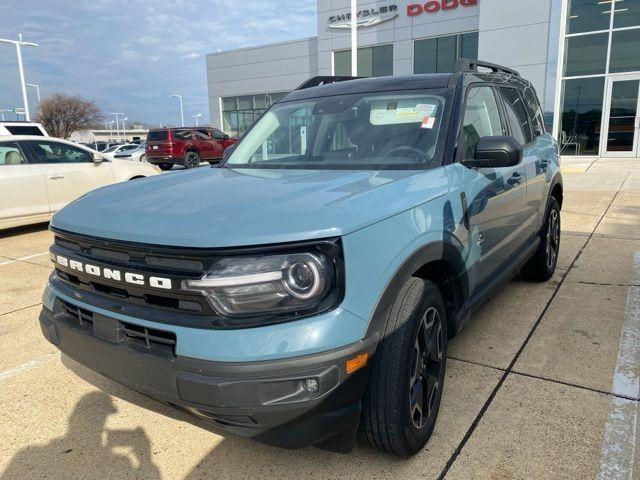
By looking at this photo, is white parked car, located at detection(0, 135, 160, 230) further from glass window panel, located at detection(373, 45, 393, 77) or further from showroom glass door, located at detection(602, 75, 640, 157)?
glass window panel, located at detection(373, 45, 393, 77)

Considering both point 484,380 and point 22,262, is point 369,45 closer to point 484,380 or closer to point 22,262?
point 22,262

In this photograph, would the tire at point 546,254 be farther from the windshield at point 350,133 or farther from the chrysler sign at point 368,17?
the chrysler sign at point 368,17

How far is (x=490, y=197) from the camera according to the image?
3107mm

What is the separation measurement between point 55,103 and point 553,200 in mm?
61032

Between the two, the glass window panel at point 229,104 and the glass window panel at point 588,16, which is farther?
the glass window panel at point 229,104

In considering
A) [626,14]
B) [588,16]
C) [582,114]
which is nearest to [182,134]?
[582,114]

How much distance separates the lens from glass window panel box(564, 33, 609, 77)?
57.9 ft

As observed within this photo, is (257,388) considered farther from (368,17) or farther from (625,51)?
(368,17)

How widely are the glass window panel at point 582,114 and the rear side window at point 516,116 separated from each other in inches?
617

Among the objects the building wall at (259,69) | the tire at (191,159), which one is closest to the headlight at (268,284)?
the tire at (191,159)

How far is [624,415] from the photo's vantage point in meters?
2.66

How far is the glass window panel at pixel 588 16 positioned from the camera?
17.4 metres

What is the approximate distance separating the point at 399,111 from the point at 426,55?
22.9 m

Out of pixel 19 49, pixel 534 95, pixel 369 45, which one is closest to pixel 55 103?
pixel 19 49
